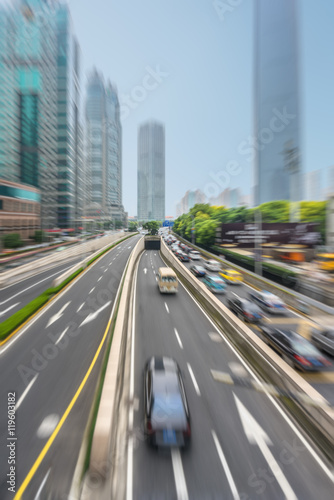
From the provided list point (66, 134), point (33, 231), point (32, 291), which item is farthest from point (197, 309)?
point (66, 134)

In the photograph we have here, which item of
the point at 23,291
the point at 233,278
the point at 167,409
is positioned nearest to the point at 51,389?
the point at 167,409

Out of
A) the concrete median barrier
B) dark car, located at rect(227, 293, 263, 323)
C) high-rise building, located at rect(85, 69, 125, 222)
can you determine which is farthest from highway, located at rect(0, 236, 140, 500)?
high-rise building, located at rect(85, 69, 125, 222)

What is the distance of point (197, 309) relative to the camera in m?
20.4

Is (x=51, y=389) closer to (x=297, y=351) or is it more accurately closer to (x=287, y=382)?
(x=287, y=382)

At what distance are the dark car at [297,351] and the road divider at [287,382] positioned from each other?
0.81 meters

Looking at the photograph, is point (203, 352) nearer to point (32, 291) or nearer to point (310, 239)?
point (32, 291)

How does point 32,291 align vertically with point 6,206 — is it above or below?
below

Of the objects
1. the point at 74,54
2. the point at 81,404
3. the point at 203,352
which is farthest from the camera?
the point at 74,54

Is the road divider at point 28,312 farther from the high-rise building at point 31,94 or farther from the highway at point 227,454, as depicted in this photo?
the high-rise building at point 31,94

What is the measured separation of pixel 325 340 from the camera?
13.5 meters

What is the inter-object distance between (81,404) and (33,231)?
69.0 m

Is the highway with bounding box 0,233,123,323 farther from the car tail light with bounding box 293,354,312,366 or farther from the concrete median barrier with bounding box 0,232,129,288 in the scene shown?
the car tail light with bounding box 293,354,312,366

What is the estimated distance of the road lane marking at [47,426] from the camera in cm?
799

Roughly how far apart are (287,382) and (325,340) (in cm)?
556
